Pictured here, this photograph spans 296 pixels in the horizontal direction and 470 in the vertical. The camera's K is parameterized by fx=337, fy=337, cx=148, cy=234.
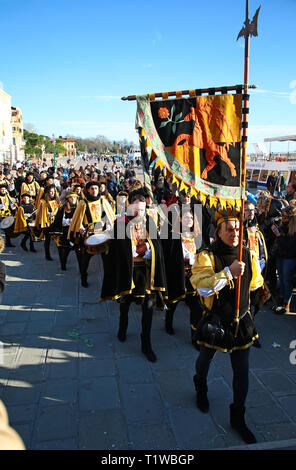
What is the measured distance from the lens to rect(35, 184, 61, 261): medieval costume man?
8773 millimetres

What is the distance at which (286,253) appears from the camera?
561cm

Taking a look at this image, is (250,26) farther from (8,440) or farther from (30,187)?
(30,187)

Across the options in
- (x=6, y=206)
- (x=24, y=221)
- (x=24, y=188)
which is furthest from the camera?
(x=24, y=188)

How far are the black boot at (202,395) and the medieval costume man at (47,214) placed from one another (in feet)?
20.4

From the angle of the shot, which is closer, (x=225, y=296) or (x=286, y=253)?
(x=225, y=296)

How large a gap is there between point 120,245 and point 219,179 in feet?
5.91

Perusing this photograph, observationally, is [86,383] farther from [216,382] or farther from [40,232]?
[40,232]

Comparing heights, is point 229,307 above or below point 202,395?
above

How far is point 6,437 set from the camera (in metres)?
1.07

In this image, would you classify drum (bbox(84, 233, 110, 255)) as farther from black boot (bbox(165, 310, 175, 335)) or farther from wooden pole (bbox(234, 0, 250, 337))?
wooden pole (bbox(234, 0, 250, 337))

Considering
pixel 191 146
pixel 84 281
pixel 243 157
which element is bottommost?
pixel 84 281

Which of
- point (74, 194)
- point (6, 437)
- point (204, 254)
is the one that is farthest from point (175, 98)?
point (74, 194)

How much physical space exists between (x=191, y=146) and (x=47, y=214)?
21.5 ft

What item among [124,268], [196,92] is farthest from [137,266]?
[196,92]
